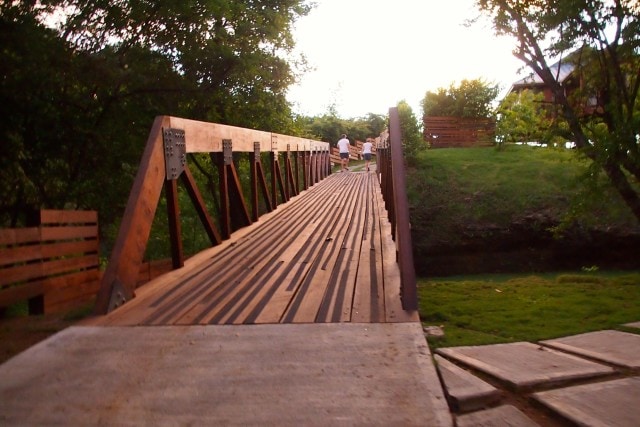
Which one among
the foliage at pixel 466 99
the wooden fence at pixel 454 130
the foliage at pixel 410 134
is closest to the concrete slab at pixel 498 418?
the foliage at pixel 410 134

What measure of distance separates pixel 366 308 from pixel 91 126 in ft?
24.7

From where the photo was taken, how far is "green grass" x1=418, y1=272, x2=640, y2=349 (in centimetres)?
375

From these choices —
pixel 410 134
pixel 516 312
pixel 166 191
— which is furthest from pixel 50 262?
pixel 410 134

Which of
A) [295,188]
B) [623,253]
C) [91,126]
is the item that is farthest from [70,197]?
[623,253]

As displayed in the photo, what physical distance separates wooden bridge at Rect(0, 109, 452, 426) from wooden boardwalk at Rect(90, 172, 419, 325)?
0.02m

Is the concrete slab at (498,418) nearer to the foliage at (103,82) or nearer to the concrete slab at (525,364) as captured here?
the concrete slab at (525,364)

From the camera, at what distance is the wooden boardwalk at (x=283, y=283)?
152 inches

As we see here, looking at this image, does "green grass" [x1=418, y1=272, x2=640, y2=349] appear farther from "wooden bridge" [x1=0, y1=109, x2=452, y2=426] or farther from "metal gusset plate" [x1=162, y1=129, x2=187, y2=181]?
"metal gusset plate" [x1=162, y1=129, x2=187, y2=181]

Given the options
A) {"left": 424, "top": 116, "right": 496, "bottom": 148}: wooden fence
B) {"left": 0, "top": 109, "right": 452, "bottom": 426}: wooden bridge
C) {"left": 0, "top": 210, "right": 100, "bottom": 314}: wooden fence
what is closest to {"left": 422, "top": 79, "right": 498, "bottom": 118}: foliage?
{"left": 424, "top": 116, "right": 496, "bottom": 148}: wooden fence

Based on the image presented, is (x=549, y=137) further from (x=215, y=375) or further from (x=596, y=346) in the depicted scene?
(x=215, y=375)

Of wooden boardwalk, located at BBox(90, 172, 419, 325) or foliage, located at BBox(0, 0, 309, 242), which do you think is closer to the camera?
wooden boardwalk, located at BBox(90, 172, 419, 325)

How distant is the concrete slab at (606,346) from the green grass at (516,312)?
5.2 inches

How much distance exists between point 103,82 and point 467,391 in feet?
28.3

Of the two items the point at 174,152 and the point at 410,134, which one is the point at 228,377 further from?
the point at 410,134
